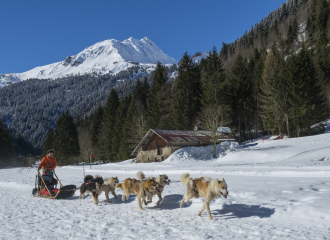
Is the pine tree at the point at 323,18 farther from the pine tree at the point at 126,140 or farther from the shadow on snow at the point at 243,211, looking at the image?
the shadow on snow at the point at 243,211

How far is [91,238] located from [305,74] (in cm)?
3954

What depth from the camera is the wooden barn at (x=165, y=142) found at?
27.8m

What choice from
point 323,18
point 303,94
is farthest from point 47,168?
point 323,18

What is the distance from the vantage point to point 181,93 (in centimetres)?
3800

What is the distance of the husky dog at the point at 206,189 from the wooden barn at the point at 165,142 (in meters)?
21.0

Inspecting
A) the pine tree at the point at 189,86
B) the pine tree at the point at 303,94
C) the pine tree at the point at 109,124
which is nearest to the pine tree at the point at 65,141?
the pine tree at the point at 109,124

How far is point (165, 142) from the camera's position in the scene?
2852 centimetres

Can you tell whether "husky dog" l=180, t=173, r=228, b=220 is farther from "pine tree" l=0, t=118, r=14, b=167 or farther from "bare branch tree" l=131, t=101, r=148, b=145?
"pine tree" l=0, t=118, r=14, b=167

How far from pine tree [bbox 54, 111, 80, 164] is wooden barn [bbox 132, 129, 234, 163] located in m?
25.7

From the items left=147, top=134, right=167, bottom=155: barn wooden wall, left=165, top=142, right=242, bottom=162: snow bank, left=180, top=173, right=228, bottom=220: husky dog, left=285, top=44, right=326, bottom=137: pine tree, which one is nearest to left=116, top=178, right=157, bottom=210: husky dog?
left=180, top=173, right=228, bottom=220: husky dog

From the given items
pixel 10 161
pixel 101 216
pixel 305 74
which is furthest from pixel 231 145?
pixel 10 161

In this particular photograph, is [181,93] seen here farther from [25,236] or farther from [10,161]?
[10,161]

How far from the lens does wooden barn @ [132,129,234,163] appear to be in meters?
27.8

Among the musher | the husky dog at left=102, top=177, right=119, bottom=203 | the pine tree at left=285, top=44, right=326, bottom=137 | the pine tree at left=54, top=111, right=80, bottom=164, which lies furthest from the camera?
the pine tree at left=54, top=111, right=80, bottom=164
